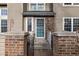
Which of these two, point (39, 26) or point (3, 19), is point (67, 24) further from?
point (3, 19)

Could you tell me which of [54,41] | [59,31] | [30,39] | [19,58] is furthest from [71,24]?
[19,58]

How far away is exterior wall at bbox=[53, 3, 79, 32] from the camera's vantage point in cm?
93

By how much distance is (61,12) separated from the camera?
0.95 m

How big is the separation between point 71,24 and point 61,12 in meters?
0.17

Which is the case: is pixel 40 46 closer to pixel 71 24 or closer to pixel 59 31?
pixel 59 31

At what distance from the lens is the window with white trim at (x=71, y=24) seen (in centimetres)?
94

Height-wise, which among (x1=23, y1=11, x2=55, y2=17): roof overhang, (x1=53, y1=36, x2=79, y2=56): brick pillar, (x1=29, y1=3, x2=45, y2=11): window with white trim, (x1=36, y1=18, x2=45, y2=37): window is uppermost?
(x1=29, y1=3, x2=45, y2=11): window with white trim

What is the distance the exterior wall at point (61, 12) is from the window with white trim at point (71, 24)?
4 cm

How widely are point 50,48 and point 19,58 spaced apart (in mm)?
362

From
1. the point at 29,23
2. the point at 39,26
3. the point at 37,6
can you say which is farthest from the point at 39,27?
the point at 37,6

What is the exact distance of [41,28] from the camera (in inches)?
37.5

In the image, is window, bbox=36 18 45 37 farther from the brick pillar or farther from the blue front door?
the brick pillar

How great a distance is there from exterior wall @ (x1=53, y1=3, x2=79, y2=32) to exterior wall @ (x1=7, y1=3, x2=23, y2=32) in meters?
0.38

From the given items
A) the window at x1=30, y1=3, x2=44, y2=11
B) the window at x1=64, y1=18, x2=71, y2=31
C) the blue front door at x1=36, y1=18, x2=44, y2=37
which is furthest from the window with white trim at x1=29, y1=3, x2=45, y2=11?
the window at x1=64, y1=18, x2=71, y2=31
